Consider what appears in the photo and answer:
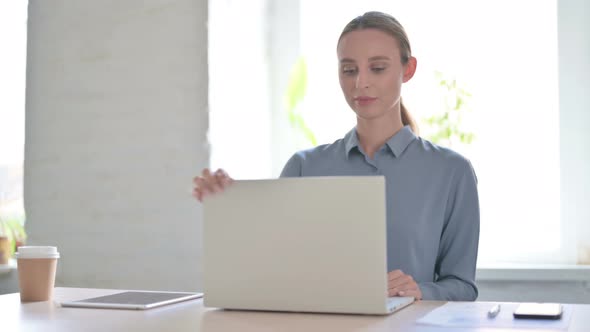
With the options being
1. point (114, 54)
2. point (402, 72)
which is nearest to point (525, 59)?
point (402, 72)

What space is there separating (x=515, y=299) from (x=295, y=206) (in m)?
1.79

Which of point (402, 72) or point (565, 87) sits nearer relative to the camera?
point (402, 72)

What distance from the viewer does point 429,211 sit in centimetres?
187

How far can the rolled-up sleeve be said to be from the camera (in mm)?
1798

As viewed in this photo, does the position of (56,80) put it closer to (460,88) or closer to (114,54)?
(114,54)

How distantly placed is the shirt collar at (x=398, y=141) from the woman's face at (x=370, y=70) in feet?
0.28

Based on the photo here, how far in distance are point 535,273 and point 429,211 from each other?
44.0 inches

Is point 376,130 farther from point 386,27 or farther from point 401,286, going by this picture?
point 401,286

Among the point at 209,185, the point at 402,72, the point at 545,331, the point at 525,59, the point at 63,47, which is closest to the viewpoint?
the point at 545,331

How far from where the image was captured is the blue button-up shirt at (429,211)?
1835 millimetres

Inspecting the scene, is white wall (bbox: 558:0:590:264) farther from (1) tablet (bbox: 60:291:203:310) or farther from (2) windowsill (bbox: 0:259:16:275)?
(2) windowsill (bbox: 0:259:16:275)

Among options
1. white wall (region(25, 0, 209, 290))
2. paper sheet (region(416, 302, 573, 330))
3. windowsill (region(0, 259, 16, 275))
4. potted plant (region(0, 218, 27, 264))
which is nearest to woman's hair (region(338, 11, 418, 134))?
→ paper sheet (region(416, 302, 573, 330))

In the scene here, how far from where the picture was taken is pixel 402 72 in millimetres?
1917

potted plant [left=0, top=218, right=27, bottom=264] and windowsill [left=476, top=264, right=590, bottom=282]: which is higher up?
potted plant [left=0, top=218, right=27, bottom=264]
